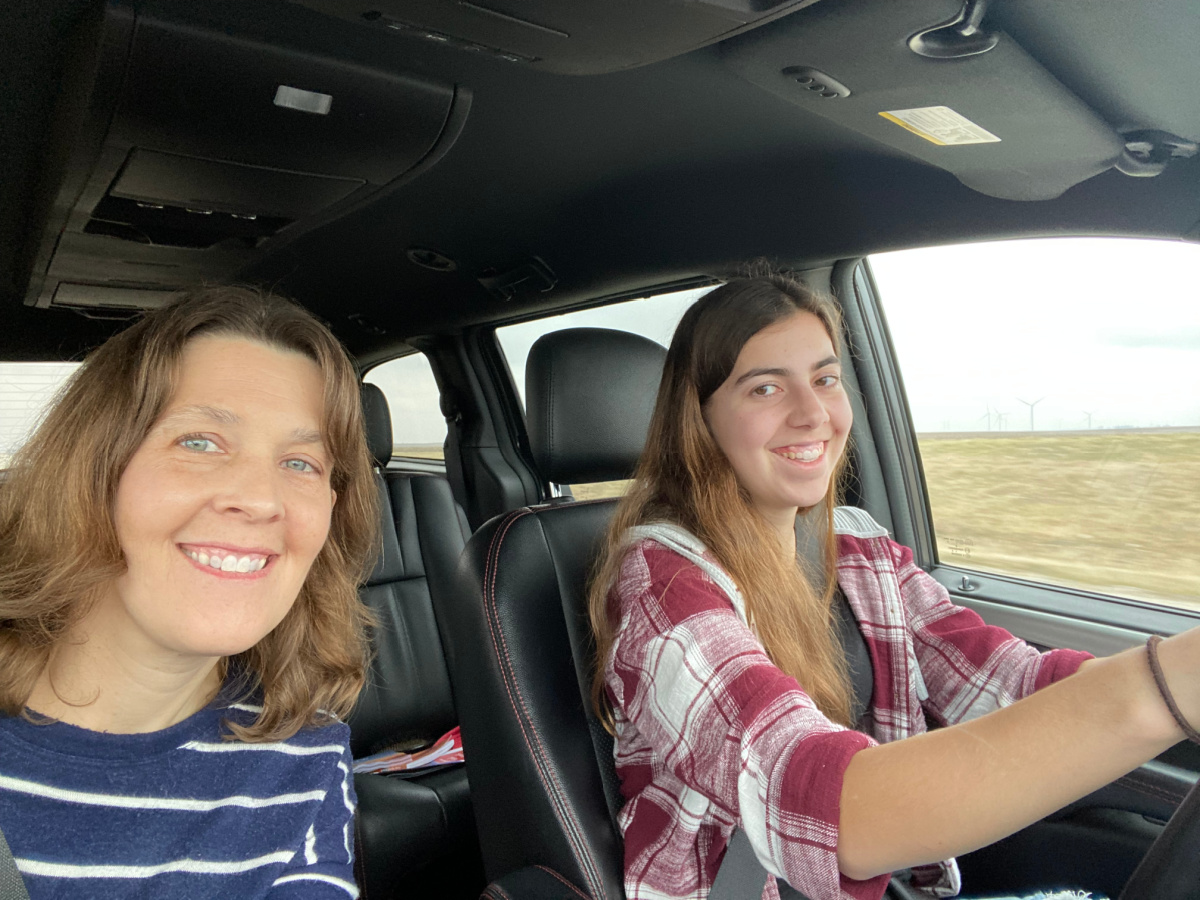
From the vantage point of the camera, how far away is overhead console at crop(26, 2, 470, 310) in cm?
182

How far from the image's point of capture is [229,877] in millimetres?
1095

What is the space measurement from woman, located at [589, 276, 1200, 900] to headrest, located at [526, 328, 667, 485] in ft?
0.76

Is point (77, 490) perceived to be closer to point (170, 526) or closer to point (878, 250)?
point (170, 526)

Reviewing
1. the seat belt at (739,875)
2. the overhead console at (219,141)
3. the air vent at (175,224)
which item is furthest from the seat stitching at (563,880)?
the air vent at (175,224)

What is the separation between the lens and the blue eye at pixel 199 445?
3.70ft

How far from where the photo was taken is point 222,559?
1.07m

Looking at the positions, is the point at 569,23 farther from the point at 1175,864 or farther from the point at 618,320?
the point at 618,320

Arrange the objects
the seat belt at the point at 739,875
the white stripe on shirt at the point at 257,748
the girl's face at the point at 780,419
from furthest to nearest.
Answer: the girl's face at the point at 780,419 < the seat belt at the point at 739,875 < the white stripe on shirt at the point at 257,748

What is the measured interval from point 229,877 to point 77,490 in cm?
51

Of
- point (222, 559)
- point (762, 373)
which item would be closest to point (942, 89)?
point (762, 373)

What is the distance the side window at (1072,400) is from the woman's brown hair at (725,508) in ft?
1.82

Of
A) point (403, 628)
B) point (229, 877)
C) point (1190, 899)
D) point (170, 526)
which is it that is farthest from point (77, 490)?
point (403, 628)

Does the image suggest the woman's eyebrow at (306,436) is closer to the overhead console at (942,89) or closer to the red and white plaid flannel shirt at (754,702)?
the red and white plaid flannel shirt at (754,702)

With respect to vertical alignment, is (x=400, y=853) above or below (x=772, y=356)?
below
